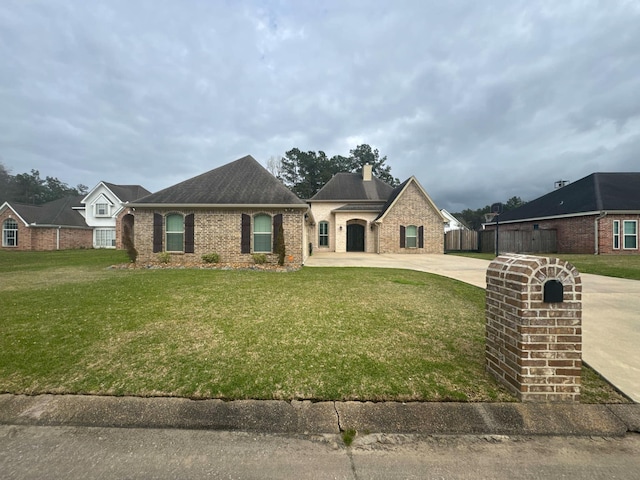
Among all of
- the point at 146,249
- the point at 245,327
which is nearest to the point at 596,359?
the point at 245,327

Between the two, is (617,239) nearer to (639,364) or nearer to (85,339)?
(639,364)

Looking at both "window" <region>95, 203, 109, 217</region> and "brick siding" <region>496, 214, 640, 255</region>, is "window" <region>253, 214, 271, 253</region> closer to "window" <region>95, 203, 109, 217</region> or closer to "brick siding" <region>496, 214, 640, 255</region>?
"brick siding" <region>496, 214, 640, 255</region>

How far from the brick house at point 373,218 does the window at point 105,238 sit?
20.8 meters

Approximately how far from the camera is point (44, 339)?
146 inches

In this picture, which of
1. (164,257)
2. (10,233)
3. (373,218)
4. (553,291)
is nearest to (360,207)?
(373,218)

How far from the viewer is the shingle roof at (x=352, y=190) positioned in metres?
22.7

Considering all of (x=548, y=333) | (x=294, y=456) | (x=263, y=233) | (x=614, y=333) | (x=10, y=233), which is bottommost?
(x=294, y=456)

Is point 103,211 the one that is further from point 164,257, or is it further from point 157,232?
point 164,257

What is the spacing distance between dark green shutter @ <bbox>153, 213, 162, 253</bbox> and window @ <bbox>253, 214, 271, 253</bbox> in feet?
13.7

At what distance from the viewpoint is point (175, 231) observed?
462 inches

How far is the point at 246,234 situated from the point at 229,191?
227cm

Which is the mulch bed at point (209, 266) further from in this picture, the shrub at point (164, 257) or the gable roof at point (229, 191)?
the gable roof at point (229, 191)

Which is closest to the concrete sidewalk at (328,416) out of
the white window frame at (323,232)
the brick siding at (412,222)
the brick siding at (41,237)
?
the brick siding at (412,222)

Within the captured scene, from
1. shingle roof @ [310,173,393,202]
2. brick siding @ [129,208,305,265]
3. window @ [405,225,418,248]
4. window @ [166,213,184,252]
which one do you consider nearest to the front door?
shingle roof @ [310,173,393,202]
